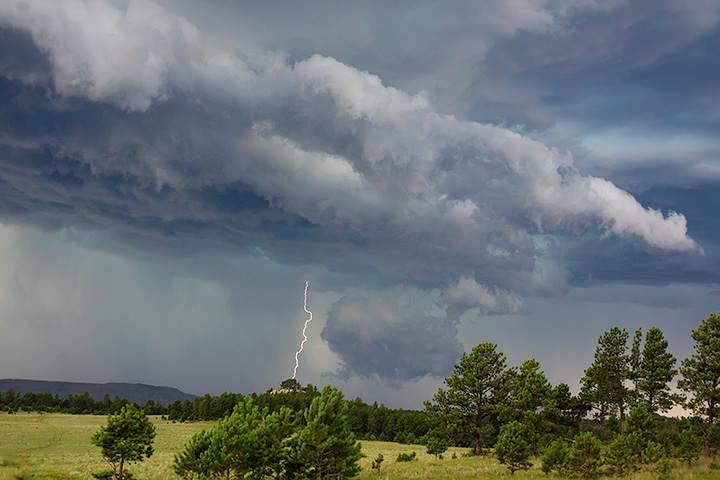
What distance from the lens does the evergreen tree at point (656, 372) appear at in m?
61.1

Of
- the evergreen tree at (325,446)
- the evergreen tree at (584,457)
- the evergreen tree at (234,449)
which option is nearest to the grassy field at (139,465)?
the evergreen tree at (584,457)

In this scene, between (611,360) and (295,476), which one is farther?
(611,360)

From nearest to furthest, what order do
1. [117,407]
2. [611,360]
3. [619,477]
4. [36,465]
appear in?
1. [619,477]
2. [36,465]
3. [611,360]
4. [117,407]

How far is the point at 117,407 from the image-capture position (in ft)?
597

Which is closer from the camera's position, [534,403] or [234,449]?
[234,449]

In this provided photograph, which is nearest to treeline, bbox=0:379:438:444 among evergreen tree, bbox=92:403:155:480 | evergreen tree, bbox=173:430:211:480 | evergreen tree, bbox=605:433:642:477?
evergreen tree, bbox=605:433:642:477

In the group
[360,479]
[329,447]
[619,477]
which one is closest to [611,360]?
[619,477]

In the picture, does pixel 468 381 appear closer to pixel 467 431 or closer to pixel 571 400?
pixel 467 431

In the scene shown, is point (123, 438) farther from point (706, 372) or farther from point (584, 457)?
point (706, 372)

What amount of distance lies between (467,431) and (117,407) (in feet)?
510

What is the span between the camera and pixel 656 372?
202 feet

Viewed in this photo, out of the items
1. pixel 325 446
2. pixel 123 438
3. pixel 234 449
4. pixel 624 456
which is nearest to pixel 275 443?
pixel 234 449

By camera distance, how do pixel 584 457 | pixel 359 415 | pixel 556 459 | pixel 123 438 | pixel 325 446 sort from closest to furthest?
pixel 325 446 < pixel 123 438 < pixel 584 457 < pixel 556 459 < pixel 359 415

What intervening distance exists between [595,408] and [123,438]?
56.1 metres
